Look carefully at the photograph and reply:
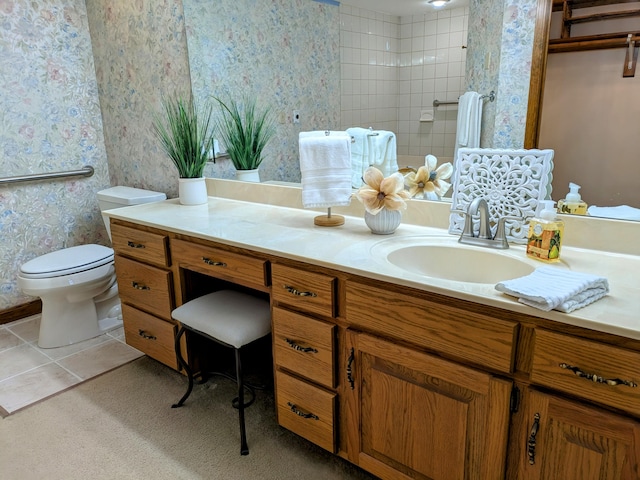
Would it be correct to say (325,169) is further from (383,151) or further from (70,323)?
(70,323)

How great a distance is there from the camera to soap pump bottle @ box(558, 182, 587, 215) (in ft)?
4.91

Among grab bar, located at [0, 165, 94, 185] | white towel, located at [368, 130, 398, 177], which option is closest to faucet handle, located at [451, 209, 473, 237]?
white towel, located at [368, 130, 398, 177]

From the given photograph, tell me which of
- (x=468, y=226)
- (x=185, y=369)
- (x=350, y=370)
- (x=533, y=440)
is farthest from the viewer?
(x=185, y=369)

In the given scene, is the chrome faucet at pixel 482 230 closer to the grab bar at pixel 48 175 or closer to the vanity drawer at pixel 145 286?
the vanity drawer at pixel 145 286

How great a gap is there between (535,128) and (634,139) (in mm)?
279

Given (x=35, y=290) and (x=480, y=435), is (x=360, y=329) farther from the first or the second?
(x=35, y=290)

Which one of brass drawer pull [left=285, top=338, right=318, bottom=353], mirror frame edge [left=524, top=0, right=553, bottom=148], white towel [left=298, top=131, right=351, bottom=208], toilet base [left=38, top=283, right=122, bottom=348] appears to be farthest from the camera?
toilet base [left=38, top=283, right=122, bottom=348]

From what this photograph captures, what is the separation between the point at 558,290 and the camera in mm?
1065

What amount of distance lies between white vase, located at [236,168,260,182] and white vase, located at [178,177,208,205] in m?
0.19

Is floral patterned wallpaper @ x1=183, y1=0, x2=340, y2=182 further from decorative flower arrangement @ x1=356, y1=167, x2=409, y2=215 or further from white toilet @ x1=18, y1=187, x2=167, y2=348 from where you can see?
white toilet @ x1=18, y1=187, x2=167, y2=348

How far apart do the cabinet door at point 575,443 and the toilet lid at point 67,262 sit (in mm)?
2284

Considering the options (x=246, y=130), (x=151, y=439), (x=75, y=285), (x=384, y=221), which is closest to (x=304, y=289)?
(x=384, y=221)

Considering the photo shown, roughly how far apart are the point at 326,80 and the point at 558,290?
1.41 metres

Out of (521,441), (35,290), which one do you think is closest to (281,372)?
(521,441)
